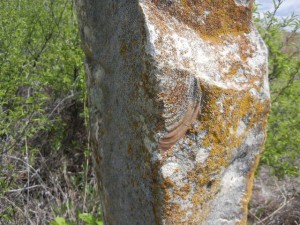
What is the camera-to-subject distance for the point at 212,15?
197cm

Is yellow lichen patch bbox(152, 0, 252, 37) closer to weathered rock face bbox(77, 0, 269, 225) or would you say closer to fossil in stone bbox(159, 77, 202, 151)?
weathered rock face bbox(77, 0, 269, 225)

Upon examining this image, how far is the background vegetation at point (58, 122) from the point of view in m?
3.61

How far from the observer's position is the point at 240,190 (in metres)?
2.03

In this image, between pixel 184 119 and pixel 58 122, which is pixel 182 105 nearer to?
pixel 184 119

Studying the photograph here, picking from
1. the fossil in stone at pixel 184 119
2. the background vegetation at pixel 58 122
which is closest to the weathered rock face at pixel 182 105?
the fossil in stone at pixel 184 119

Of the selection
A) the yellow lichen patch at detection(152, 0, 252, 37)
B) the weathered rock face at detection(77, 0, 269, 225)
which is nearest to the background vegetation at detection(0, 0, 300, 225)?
the weathered rock face at detection(77, 0, 269, 225)

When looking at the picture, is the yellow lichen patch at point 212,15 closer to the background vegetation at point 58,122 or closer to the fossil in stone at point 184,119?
the fossil in stone at point 184,119

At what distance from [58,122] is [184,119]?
2.75 meters

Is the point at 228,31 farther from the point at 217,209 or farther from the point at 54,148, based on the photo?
the point at 54,148

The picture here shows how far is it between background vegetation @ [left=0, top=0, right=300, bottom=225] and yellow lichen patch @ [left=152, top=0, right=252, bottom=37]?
5.55ft

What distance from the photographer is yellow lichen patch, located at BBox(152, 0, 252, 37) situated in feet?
6.20

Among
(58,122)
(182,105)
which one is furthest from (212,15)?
(58,122)

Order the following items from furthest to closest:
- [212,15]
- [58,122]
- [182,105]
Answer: [58,122] < [212,15] < [182,105]

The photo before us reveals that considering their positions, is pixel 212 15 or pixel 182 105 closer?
pixel 182 105
